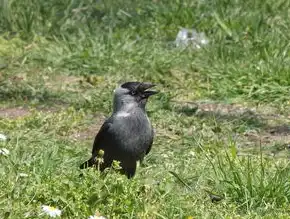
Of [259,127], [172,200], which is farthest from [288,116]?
[172,200]

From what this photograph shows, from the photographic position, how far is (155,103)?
9.24m

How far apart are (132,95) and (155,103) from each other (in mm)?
1858

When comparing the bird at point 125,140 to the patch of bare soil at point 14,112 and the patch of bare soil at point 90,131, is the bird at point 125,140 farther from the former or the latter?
the patch of bare soil at point 14,112

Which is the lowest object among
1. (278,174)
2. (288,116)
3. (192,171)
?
(288,116)

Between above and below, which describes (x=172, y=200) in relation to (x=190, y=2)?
above

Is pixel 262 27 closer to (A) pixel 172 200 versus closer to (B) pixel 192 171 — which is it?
(B) pixel 192 171

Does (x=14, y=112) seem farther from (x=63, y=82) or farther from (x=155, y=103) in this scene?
(x=155, y=103)

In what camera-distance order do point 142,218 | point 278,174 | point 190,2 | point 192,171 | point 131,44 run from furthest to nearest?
point 190,2 → point 131,44 → point 192,171 → point 278,174 → point 142,218

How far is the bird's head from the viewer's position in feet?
24.0

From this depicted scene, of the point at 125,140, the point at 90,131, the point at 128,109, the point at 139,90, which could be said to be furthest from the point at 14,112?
the point at 125,140

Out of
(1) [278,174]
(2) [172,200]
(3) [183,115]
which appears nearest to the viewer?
(2) [172,200]

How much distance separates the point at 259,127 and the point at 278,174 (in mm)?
2519

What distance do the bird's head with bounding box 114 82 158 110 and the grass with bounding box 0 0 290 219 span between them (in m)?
0.50

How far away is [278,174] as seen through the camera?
6297 mm
